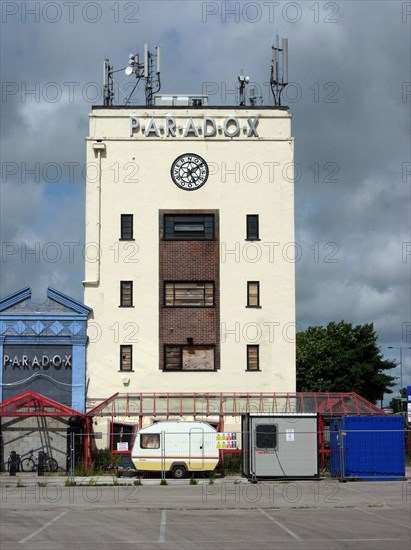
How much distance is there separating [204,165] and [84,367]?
12680mm

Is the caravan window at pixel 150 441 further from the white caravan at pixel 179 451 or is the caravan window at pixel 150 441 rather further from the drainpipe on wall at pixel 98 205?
the drainpipe on wall at pixel 98 205

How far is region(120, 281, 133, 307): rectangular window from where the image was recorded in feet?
155

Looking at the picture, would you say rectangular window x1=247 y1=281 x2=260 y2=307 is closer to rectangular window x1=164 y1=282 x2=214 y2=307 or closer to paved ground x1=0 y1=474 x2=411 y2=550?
rectangular window x1=164 y1=282 x2=214 y2=307

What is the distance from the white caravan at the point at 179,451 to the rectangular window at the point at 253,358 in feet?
31.3

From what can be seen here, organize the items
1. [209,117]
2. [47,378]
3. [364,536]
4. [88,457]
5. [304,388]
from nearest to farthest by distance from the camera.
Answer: [364,536], [88,457], [47,378], [209,117], [304,388]

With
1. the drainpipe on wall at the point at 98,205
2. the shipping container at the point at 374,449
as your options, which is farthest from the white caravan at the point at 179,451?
the drainpipe on wall at the point at 98,205

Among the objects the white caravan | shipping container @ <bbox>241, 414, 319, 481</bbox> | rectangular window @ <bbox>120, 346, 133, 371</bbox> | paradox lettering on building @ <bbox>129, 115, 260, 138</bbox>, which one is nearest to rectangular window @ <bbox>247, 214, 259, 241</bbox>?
paradox lettering on building @ <bbox>129, 115, 260, 138</bbox>

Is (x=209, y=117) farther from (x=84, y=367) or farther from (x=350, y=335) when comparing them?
(x=350, y=335)

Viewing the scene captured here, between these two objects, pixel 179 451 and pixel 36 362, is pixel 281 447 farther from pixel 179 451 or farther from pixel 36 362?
pixel 36 362

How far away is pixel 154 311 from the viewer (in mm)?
46906

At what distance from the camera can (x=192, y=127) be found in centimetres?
4809

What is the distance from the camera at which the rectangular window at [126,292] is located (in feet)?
155

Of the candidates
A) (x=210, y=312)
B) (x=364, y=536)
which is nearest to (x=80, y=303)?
(x=210, y=312)

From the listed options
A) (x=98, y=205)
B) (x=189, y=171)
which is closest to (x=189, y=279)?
(x=189, y=171)
